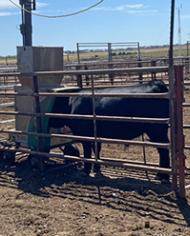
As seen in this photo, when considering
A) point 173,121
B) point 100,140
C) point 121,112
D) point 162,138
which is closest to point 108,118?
point 100,140

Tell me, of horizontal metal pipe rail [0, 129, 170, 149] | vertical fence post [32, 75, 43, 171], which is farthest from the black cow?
horizontal metal pipe rail [0, 129, 170, 149]

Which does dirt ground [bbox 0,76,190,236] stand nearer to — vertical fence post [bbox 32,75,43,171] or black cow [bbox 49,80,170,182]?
vertical fence post [bbox 32,75,43,171]

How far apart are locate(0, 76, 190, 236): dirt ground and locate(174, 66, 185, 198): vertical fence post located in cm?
22

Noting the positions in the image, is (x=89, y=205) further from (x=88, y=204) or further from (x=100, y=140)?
(x=100, y=140)

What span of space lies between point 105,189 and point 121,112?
108cm

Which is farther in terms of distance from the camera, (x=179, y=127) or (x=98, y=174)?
(x=98, y=174)

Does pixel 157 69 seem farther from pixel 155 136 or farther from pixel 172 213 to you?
pixel 172 213

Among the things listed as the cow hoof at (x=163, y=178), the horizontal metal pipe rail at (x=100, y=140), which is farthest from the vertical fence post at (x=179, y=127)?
the cow hoof at (x=163, y=178)

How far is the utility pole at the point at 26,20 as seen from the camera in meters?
11.3

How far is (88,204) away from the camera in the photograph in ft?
18.2

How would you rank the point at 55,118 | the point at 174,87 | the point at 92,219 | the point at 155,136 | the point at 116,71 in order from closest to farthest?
the point at 92,219, the point at 174,87, the point at 116,71, the point at 155,136, the point at 55,118

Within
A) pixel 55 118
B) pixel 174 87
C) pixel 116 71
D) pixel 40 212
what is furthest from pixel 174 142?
pixel 55 118

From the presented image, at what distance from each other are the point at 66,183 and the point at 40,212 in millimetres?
1190

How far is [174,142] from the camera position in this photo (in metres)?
5.52
